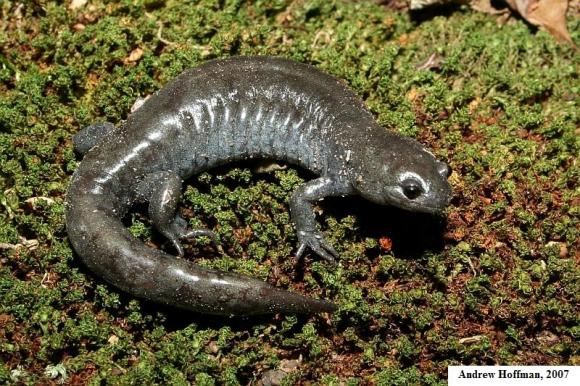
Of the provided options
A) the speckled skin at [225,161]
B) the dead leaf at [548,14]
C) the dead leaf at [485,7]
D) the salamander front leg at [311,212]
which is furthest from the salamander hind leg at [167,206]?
the dead leaf at [548,14]

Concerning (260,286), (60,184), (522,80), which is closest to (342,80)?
(522,80)

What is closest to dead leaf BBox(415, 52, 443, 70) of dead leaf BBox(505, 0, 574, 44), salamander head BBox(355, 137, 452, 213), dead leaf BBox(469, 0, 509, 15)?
dead leaf BBox(469, 0, 509, 15)

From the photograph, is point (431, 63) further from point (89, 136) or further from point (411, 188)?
point (89, 136)

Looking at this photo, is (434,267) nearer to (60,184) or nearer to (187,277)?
(187,277)

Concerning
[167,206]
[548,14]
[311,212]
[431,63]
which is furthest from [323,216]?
[548,14]

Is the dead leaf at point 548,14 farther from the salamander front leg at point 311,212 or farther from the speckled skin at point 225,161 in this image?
the salamander front leg at point 311,212
